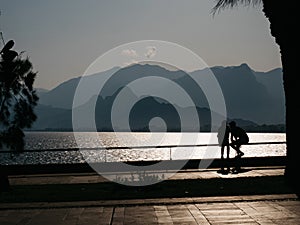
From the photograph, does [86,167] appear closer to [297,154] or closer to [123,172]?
[123,172]

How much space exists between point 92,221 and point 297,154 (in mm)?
4657

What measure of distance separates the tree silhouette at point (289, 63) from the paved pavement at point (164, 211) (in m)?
0.88

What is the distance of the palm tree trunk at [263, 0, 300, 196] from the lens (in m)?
9.87

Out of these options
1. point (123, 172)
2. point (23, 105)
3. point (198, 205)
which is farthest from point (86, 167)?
point (198, 205)

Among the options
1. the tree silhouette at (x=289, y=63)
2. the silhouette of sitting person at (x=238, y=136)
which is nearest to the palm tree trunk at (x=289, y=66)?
the tree silhouette at (x=289, y=63)

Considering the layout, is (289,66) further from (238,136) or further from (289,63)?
(238,136)

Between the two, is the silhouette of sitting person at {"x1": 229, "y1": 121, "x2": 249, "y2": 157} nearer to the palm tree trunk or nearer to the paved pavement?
the palm tree trunk

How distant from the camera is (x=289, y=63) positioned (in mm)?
10805

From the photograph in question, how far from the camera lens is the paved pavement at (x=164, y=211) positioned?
319 inches

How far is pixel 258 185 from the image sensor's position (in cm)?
1214

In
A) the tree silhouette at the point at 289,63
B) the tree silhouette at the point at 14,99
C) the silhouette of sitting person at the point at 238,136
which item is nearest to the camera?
the tree silhouette at the point at 289,63

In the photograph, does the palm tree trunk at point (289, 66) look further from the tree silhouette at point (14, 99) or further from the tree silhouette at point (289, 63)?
the tree silhouette at point (14, 99)

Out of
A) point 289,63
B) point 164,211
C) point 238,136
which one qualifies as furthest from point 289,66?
point 238,136

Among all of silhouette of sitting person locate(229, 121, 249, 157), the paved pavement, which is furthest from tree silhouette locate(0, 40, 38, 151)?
silhouette of sitting person locate(229, 121, 249, 157)
